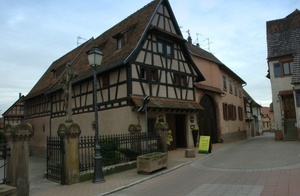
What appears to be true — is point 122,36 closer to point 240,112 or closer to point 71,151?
point 71,151

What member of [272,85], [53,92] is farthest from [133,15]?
[272,85]

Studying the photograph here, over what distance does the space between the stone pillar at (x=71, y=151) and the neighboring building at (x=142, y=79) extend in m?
5.01

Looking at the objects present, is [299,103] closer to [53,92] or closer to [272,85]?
[272,85]

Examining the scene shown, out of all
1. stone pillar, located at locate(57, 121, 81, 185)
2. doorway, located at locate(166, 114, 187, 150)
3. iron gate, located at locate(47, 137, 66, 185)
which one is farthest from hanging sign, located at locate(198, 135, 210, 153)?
iron gate, located at locate(47, 137, 66, 185)

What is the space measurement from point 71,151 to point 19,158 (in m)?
1.86

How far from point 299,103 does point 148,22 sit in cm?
1330

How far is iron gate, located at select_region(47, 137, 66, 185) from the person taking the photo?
33.0 ft

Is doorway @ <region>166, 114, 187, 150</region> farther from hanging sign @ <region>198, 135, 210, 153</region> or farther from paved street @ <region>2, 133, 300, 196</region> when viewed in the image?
paved street @ <region>2, 133, 300, 196</region>

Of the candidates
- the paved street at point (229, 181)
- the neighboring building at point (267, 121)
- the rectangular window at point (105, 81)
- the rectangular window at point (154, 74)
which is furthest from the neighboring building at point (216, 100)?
the neighboring building at point (267, 121)

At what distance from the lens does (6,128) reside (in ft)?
30.6

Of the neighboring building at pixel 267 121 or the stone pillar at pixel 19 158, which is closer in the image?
the stone pillar at pixel 19 158

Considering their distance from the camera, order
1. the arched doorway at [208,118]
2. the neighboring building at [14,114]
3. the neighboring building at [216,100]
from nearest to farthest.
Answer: the arched doorway at [208,118] < the neighboring building at [216,100] < the neighboring building at [14,114]

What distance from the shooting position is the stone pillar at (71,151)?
990 centimetres

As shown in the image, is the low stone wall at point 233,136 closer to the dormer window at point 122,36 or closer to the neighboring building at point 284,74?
the neighboring building at point 284,74
